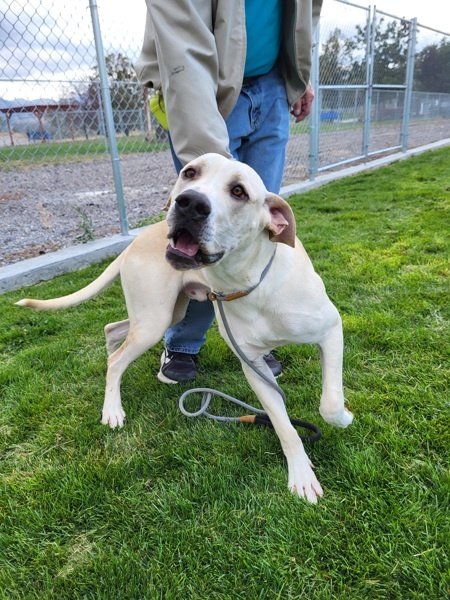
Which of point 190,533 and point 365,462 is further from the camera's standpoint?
point 365,462

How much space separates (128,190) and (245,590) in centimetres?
728

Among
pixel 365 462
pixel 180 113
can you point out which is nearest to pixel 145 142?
pixel 180 113

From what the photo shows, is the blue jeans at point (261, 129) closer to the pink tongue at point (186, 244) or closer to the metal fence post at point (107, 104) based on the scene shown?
the pink tongue at point (186, 244)

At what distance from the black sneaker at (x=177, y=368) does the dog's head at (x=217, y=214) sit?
3.77 ft

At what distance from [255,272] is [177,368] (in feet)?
3.47

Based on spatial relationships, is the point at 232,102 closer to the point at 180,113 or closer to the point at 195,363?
the point at 180,113

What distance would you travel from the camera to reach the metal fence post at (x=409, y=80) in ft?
36.8

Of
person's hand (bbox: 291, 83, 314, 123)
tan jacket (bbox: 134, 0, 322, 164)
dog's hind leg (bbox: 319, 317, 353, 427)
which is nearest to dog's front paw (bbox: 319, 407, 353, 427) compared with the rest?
dog's hind leg (bbox: 319, 317, 353, 427)

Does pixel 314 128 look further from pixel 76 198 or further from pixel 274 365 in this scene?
pixel 274 365

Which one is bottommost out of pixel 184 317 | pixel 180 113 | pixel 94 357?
pixel 94 357

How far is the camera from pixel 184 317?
270 centimetres

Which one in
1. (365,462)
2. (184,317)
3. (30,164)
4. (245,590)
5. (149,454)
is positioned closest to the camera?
(245,590)

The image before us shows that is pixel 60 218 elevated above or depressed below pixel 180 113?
below

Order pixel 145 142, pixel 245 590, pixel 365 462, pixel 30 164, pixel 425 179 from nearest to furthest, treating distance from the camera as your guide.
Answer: pixel 245 590 < pixel 365 462 < pixel 30 164 < pixel 145 142 < pixel 425 179
